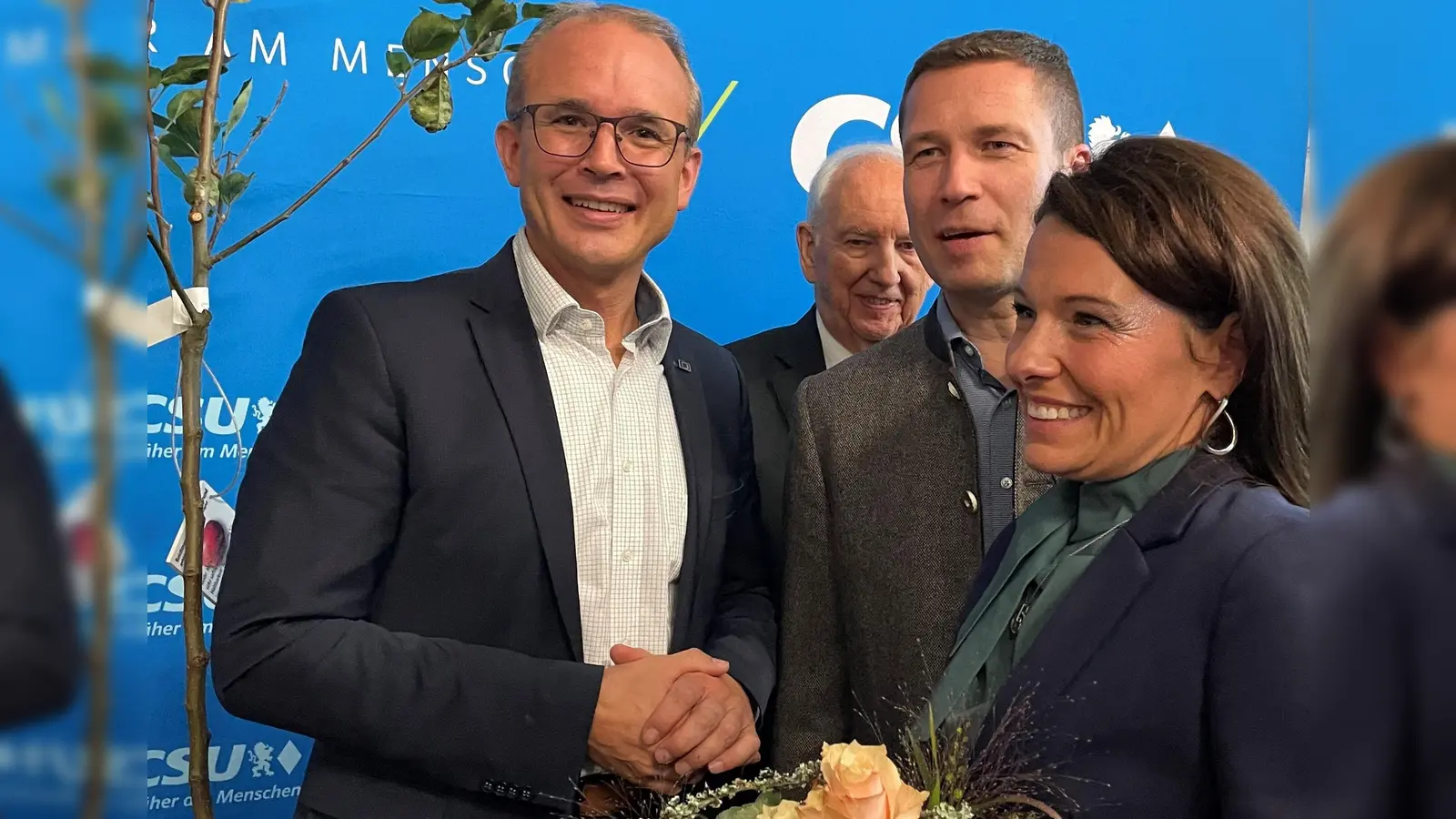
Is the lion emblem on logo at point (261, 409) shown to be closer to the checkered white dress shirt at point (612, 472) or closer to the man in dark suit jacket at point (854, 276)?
the man in dark suit jacket at point (854, 276)

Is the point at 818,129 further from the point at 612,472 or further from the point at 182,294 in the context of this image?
the point at 182,294

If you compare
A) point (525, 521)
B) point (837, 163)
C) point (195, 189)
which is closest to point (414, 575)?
point (525, 521)

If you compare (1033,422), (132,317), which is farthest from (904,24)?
(132,317)

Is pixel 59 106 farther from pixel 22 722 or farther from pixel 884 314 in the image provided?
pixel 884 314

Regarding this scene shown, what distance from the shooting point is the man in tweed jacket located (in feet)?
6.79

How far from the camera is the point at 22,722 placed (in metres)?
0.26

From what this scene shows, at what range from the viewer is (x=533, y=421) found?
1976 millimetres

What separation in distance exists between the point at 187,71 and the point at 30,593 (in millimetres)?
2125

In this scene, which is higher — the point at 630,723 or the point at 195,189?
the point at 195,189

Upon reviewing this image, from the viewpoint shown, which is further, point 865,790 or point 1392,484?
point 865,790

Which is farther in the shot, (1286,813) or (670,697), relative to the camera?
(670,697)

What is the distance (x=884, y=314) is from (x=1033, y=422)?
181 cm

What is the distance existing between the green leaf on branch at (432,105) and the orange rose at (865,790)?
1.51 metres

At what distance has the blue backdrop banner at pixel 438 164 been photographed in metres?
3.25
